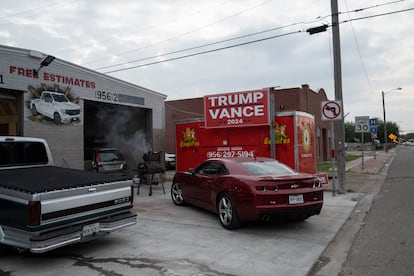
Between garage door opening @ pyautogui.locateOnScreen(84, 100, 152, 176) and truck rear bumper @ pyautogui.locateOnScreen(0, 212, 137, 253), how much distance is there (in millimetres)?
10262

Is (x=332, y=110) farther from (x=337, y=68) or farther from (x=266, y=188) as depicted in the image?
(x=266, y=188)

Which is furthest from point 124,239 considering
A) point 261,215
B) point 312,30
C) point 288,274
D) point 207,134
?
point 312,30

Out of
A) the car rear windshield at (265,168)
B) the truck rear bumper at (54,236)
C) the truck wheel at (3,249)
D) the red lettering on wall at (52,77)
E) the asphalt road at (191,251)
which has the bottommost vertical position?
the asphalt road at (191,251)

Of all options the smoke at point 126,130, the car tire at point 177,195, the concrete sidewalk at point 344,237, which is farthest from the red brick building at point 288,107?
the car tire at point 177,195

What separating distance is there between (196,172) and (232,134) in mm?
4355

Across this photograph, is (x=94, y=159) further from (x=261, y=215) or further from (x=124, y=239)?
(x=261, y=215)

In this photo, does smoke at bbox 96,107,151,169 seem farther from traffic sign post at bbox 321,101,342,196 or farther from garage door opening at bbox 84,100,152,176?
traffic sign post at bbox 321,101,342,196

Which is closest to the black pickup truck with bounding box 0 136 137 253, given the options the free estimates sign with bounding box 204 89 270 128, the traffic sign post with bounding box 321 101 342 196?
the free estimates sign with bounding box 204 89 270 128

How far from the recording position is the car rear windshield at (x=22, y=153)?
6.41m

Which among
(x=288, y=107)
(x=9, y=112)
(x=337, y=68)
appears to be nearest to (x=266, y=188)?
(x=337, y=68)

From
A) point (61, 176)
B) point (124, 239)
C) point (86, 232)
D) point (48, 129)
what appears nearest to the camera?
point (86, 232)

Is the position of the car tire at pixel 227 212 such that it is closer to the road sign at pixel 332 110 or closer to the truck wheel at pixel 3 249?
the truck wheel at pixel 3 249

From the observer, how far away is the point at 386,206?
9.55 m

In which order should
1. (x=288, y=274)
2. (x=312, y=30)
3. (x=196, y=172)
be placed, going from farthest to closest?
(x=312, y=30) → (x=196, y=172) → (x=288, y=274)
